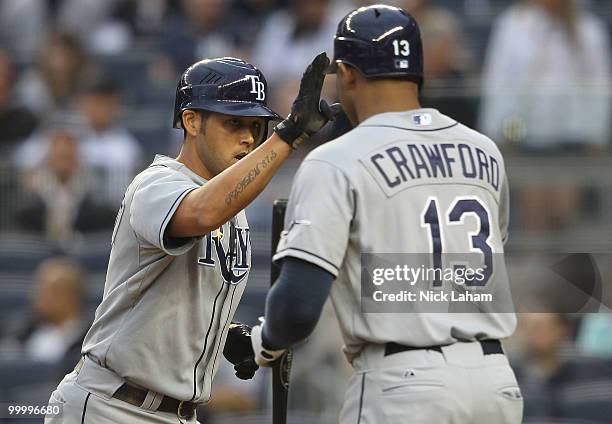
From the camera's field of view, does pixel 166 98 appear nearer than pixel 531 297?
No

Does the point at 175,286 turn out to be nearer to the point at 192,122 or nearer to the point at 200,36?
the point at 192,122

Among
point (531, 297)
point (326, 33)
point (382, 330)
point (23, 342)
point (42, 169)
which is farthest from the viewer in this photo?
point (326, 33)

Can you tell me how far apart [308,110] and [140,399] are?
1126 millimetres

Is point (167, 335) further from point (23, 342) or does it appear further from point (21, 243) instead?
point (21, 243)

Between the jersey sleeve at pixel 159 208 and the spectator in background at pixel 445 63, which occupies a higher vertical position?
the jersey sleeve at pixel 159 208

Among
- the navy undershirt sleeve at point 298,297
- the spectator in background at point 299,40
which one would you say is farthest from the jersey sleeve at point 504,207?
the spectator in background at point 299,40

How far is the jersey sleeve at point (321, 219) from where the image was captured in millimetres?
3443

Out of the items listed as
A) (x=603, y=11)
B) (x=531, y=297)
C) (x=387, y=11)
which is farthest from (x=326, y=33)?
(x=387, y=11)

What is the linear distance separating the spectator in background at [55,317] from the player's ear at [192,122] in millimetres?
3810

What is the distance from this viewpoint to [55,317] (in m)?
7.87

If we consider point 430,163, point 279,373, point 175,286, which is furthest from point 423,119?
point 279,373

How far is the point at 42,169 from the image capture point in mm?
8594

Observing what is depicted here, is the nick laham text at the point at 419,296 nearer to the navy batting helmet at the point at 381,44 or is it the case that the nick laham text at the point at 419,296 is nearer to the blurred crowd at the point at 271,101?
the navy batting helmet at the point at 381,44

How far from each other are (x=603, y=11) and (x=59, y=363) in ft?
16.8
